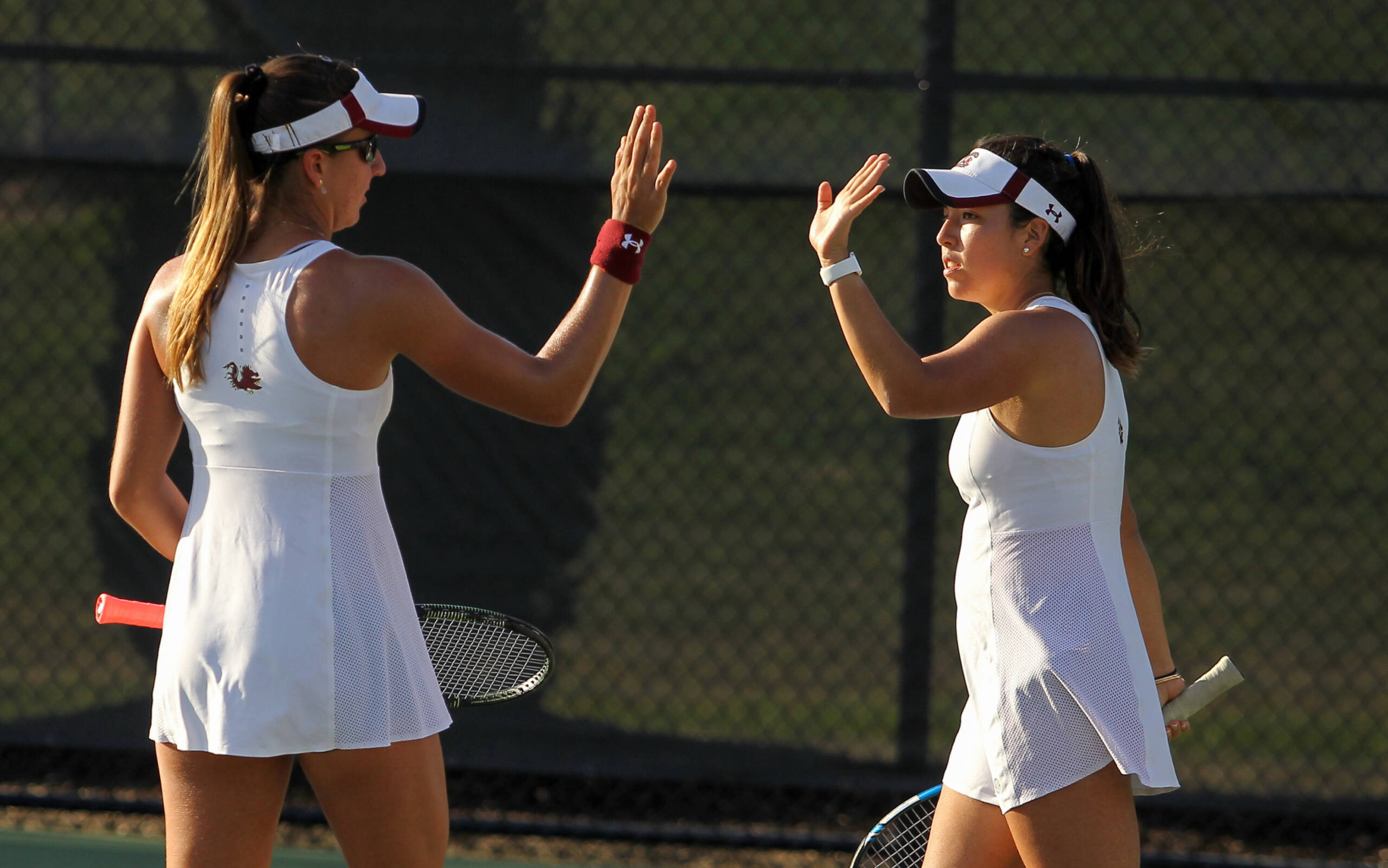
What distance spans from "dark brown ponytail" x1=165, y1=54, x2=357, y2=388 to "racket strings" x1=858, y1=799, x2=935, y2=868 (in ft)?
4.34

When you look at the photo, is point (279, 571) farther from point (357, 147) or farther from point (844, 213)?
point (844, 213)

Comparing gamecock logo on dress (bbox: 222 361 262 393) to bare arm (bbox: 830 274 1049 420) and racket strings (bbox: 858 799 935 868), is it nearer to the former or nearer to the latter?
bare arm (bbox: 830 274 1049 420)

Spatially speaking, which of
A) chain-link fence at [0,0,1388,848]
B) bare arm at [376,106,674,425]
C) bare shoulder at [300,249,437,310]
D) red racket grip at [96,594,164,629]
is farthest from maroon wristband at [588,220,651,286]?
chain-link fence at [0,0,1388,848]

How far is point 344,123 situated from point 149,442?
0.53 metres

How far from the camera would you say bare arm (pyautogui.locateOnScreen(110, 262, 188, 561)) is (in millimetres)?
1907

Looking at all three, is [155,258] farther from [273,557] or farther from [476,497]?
[273,557]

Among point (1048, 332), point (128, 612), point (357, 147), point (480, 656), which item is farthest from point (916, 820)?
point (357, 147)

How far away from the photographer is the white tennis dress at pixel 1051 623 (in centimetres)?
192

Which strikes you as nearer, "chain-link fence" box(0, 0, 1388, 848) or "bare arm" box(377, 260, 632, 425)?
"bare arm" box(377, 260, 632, 425)

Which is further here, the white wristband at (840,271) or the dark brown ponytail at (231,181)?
the white wristband at (840,271)

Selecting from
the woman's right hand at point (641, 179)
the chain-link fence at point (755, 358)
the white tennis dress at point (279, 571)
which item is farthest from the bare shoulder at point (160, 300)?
the chain-link fence at point (755, 358)

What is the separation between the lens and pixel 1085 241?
84.3 inches

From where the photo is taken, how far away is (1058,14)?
3.48 m

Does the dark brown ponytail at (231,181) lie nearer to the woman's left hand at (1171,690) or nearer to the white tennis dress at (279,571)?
the white tennis dress at (279,571)
